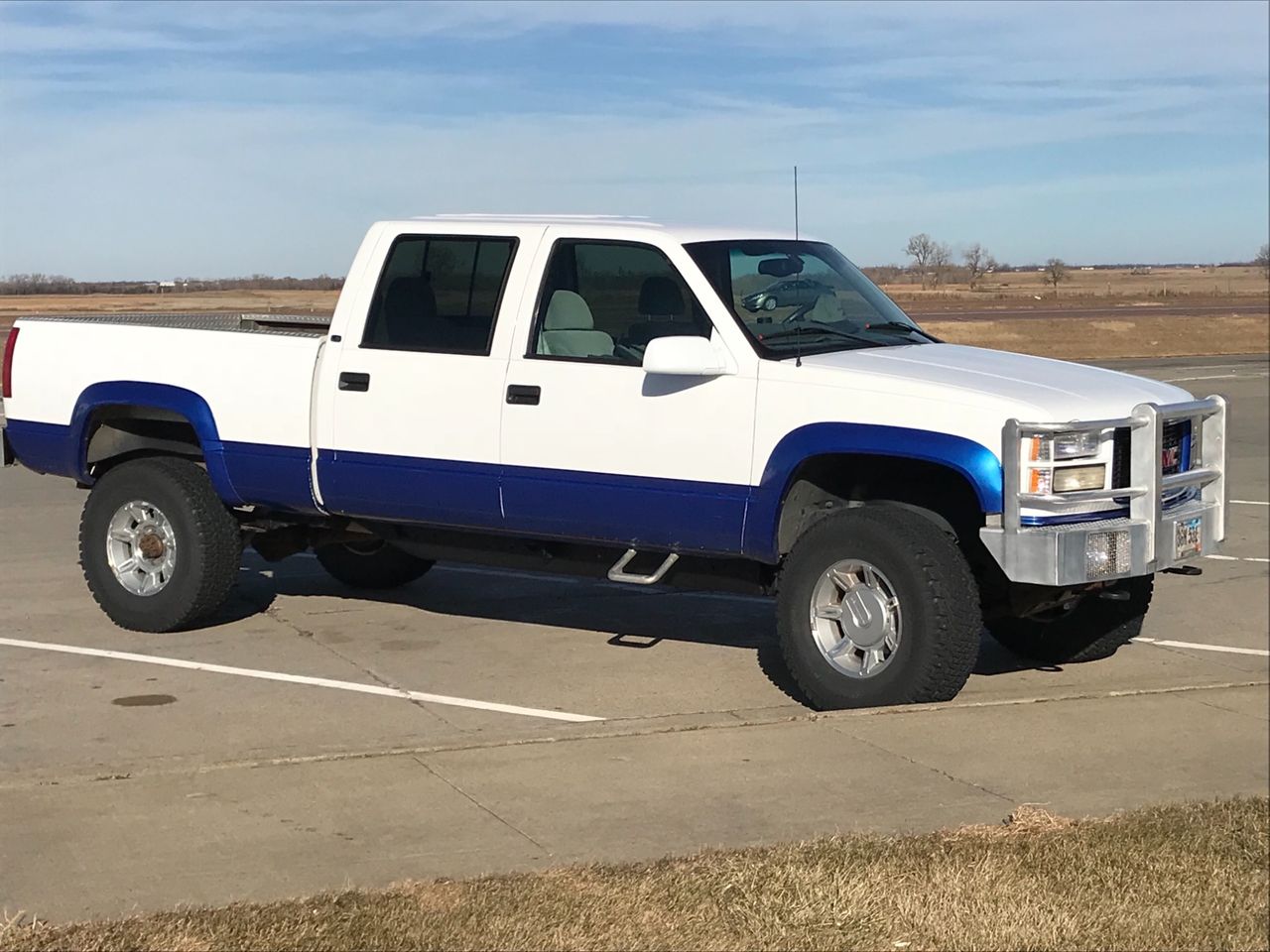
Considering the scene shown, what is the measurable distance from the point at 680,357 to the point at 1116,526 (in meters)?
2.01

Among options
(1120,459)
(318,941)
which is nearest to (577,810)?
(318,941)

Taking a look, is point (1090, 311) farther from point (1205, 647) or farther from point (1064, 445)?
point (1064, 445)

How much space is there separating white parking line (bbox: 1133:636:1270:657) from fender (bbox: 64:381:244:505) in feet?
16.4

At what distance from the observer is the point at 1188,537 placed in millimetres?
7875

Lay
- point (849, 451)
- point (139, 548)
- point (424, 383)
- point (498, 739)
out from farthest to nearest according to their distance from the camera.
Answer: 1. point (139, 548)
2. point (424, 383)
3. point (849, 451)
4. point (498, 739)

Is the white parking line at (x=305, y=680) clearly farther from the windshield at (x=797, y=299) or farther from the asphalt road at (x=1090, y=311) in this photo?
the asphalt road at (x=1090, y=311)

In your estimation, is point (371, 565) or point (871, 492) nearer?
point (871, 492)

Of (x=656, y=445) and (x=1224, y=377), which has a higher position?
(x=656, y=445)

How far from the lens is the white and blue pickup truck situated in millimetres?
7555

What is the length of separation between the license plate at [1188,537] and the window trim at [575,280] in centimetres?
226

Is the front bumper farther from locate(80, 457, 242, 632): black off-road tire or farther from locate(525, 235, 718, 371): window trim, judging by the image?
locate(80, 457, 242, 632): black off-road tire

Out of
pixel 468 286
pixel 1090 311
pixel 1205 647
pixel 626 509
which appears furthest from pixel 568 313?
pixel 1090 311

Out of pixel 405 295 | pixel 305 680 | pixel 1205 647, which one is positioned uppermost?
pixel 405 295

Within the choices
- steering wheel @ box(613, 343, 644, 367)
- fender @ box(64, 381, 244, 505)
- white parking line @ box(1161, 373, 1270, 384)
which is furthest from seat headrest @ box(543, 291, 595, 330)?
white parking line @ box(1161, 373, 1270, 384)
